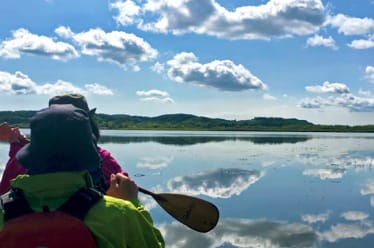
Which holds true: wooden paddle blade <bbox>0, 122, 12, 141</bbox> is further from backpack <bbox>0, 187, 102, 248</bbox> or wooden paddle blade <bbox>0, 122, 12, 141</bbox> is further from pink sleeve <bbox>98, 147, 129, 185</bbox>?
backpack <bbox>0, 187, 102, 248</bbox>

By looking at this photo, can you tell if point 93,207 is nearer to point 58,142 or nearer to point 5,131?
point 58,142

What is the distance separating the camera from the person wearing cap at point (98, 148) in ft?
7.97

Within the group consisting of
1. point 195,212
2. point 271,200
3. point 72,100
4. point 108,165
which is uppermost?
point 72,100

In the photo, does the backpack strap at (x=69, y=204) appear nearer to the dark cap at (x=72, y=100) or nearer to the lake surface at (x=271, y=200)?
the dark cap at (x=72, y=100)

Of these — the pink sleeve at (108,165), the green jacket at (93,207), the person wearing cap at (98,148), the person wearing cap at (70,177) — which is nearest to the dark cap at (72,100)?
the person wearing cap at (98,148)

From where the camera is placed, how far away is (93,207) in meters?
1.72

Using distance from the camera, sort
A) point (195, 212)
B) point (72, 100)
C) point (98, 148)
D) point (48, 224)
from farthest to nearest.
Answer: point (195, 212), point (72, 100), point (98, 148), point (48, 224)

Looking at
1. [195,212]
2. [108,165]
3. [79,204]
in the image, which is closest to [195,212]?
[195,212]

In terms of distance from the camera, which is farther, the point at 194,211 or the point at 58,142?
the point at 194,211

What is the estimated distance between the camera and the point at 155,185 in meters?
15.0

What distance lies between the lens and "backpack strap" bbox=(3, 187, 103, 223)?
5.61 feet

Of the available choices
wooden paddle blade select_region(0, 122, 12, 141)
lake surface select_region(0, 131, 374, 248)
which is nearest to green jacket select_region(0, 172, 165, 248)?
wooden paddle blade select_region(0, 122, 12, 141)

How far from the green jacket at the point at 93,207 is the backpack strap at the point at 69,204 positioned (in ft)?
0.05

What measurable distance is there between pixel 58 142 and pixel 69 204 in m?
0.23
